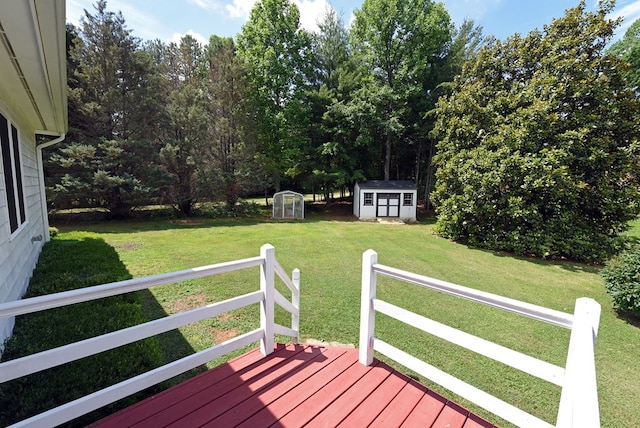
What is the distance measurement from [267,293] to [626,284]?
6347 millimetres

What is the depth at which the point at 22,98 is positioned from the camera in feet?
13.3

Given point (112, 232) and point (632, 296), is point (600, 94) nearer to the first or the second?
point (632, 296)

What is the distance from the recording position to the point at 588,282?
23.5 ft

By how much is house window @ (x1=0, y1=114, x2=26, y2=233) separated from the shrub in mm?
9344

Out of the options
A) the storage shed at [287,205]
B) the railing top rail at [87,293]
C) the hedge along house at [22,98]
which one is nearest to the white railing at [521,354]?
the railing top rail at [87,293]

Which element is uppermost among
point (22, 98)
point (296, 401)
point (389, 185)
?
point (22, 98)

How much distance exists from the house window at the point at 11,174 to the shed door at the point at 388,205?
15154 mm

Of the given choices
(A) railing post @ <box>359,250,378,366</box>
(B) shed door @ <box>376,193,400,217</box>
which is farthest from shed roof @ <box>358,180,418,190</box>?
(A) railing post @ <box>359,250,378,366</box>

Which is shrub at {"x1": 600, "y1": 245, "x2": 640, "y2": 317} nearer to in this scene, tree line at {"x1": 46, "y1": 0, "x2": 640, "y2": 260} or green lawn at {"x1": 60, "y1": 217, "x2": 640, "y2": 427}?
green lawn at {"x1": 60, "y1": 217, "x2": 640, "y2": 427}

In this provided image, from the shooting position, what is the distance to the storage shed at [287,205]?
16219 millimetres

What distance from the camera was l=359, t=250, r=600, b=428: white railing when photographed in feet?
3.82

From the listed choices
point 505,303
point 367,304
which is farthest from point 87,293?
point 505,303

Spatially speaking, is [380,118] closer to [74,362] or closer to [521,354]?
[521,354]

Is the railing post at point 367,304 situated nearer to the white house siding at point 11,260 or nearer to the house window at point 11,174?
the white house siding at point 11,260
